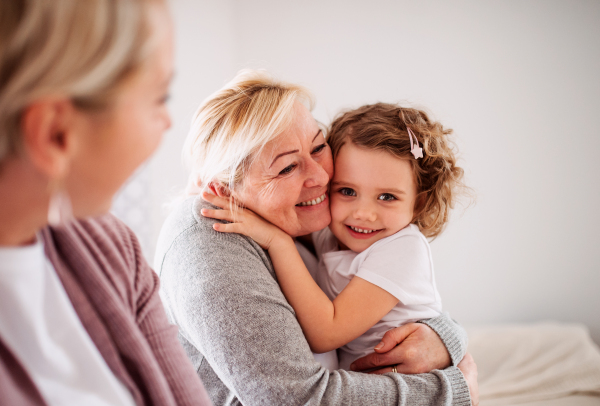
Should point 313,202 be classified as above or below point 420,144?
below

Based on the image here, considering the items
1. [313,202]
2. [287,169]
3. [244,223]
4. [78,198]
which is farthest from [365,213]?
[78,198]

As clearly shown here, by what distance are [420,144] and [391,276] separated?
44cm

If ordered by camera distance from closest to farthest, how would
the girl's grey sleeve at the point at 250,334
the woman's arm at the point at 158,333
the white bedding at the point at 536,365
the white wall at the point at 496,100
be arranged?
the woman's arm at the point at 158,333 < the girl's grey sleeve at the point at 250,334 < the white bedding at the point at 536,365 < the white wall at the point at 496,100

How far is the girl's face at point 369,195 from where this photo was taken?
4.52 feet

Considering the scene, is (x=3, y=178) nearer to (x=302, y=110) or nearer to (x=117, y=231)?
(x=117, y=231)

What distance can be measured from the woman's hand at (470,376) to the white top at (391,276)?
0.56ft

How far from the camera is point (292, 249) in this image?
4.25 ft

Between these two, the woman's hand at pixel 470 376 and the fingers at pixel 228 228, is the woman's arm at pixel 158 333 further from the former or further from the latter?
the woman's hand at pixel 470 376

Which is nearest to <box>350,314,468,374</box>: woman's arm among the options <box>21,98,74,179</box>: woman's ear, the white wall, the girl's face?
the girl's face

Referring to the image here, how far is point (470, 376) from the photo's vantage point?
1.35 metres

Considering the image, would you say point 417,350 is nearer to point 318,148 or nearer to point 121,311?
point 318,148

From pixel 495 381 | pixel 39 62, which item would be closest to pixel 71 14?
pixel 39 62

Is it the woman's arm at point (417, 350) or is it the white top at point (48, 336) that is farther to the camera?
the woman's arm at point (417, 350)

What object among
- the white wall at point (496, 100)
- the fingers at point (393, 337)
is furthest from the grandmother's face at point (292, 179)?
the white wall at point (496, 100)
